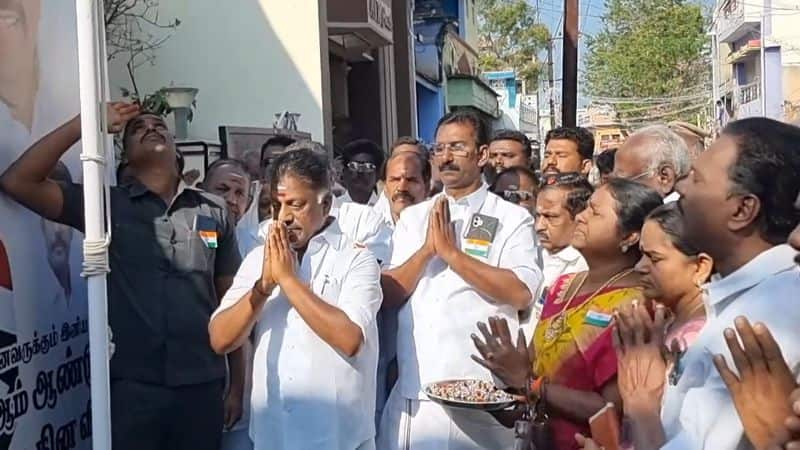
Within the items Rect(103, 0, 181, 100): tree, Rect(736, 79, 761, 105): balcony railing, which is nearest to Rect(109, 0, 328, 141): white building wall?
Rect(103, 0, 181, 100): tree

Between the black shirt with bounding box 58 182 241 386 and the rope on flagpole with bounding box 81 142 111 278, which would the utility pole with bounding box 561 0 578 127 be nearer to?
the black shirt with bounding box 58 182 241 386

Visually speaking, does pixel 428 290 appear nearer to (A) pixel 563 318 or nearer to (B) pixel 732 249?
(A) pixel 563 318

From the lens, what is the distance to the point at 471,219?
3.87 meters

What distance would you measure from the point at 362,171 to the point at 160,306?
7.78ft

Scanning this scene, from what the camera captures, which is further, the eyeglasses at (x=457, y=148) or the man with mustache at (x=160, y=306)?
the eyeglasses at (x=457, y=148)

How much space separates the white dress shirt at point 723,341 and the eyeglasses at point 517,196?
3.15 meters

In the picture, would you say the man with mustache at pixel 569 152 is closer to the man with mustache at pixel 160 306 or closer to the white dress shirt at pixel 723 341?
the man with mustache at pixel 160 306

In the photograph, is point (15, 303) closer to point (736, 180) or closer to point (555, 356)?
point (555, 356)

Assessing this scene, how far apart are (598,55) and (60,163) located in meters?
36.0

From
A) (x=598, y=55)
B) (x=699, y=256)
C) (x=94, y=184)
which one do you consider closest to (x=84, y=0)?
(x=94, y=184)

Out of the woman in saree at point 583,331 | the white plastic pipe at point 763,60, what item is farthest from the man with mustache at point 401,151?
the white plastic pipe at point 763,60

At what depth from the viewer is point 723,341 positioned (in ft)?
6.15

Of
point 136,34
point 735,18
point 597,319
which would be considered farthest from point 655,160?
point 735,18

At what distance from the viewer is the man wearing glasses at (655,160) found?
4.20 m
